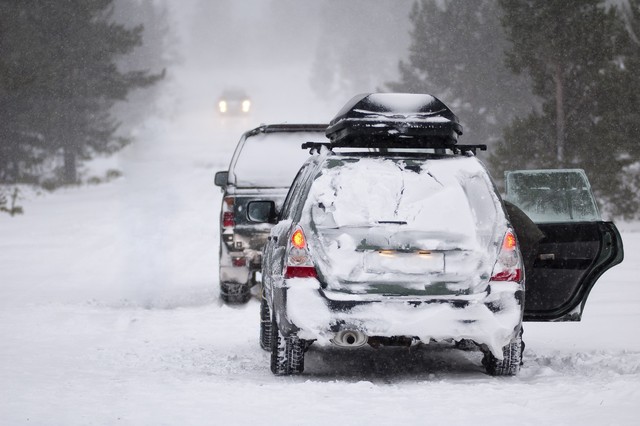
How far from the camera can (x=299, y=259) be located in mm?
7605

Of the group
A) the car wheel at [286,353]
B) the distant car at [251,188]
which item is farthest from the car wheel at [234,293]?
the car wheel at [286,353]

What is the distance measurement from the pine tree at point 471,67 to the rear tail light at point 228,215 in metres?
30.4

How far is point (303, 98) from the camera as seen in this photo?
114m

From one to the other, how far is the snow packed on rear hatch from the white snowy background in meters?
0.75

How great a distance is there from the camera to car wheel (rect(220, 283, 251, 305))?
43.0ft

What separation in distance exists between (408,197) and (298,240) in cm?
86

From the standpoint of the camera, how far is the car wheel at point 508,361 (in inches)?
312

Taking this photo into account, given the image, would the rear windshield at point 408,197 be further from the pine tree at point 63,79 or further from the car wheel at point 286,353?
the pine tree at point 63,79

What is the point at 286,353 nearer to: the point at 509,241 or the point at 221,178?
the point at 509,241

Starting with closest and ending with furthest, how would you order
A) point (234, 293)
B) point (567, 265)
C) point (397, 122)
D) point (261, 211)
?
point (567, 265)
point (397, 122)
point (261, 211)
point (234, 293)

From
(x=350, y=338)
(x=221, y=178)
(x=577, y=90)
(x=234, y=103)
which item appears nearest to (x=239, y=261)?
(x=221, y=178)

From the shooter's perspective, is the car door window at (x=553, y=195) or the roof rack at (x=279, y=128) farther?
the roof rack at (x=279, y=128)

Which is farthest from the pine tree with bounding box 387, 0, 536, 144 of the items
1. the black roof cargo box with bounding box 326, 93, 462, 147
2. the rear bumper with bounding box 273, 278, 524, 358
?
the rear bumper with bounding box 273, 278, 524, 358

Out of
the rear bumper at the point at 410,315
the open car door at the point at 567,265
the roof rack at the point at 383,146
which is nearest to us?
the rear bumper at the point at 410,315
